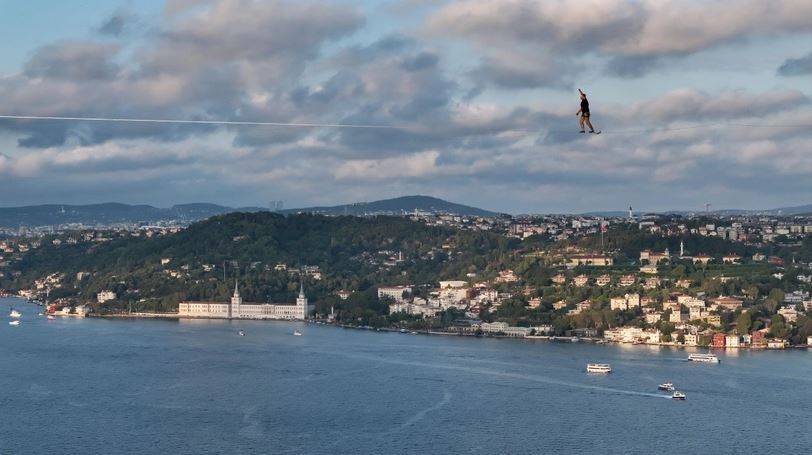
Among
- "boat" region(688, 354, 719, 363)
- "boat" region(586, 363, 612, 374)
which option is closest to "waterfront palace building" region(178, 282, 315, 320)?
"boat" region(688, 354, 719, 363)

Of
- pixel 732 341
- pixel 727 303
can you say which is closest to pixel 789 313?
pixel 727 303

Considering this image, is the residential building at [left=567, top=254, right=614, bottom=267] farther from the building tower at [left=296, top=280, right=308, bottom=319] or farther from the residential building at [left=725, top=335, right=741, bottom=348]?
the residential building at [left=725, top=335, right=741, bottom=348]

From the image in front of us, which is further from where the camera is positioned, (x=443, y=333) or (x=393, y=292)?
(x=393, y=292)

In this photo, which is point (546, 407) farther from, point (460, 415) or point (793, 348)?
point (793, 348)

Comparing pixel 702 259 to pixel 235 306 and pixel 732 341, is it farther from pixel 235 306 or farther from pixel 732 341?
pixel 235 306

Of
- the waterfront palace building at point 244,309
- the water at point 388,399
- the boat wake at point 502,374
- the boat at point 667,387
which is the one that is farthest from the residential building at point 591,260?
the boat at point 667,387
